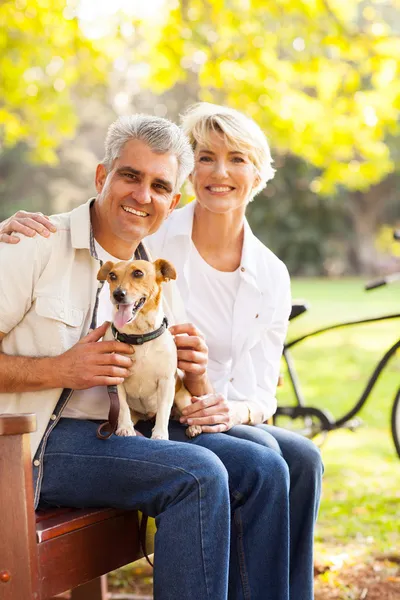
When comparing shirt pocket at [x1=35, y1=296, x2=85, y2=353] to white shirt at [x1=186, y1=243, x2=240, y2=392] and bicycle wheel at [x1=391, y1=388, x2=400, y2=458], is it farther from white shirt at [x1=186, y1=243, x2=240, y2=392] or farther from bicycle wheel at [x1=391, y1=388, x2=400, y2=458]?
bicycle wheel at [x1=391, y1=388, x2=400, y2=458]

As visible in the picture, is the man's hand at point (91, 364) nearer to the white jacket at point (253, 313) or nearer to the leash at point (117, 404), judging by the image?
the leash at point (117, 404)

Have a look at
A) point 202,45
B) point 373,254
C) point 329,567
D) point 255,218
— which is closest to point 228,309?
point 329,567

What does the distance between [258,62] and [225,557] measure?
568cm

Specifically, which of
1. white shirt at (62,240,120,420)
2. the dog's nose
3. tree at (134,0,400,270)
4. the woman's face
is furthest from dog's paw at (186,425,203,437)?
tree at (134,0,400,270)

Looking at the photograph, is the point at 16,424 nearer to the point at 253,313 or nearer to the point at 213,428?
the point at 213,428

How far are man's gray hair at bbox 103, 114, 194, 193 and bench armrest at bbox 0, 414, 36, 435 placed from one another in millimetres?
916

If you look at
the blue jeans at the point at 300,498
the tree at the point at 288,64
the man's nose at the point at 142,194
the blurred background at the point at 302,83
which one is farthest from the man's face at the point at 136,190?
the tree at the point at 288,64

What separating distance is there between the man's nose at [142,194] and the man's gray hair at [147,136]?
0.40 feet

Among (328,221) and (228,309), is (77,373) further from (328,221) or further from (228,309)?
(328,221)

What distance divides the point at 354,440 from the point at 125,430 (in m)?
4.92

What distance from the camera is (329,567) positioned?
3682 millimetres

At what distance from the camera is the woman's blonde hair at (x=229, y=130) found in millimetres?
3131

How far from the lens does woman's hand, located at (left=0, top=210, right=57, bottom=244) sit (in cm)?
239

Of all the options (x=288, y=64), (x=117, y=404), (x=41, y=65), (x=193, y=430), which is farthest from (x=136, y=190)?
(x=41, y=65)
